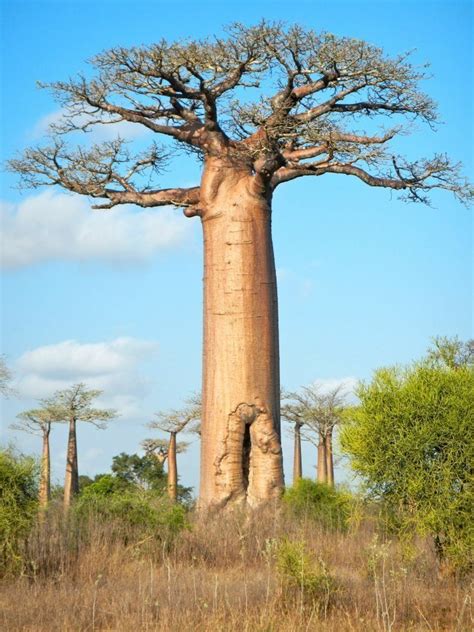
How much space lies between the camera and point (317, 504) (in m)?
10.7

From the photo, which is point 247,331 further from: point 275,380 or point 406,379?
point 406,379

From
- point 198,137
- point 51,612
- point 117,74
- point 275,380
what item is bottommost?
point 51,612

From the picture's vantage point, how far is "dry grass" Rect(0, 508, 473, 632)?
18.7 feet

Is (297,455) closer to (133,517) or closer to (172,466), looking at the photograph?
(172,466)

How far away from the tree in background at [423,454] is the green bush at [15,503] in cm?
240

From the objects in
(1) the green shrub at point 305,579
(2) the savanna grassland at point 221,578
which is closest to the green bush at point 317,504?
(2) the savanna grassland at point 221,578

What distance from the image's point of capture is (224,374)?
34.9 ft

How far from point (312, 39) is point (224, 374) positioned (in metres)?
3.78

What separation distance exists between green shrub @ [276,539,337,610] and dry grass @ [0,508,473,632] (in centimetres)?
3

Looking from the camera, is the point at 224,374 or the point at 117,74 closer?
the point at 224,374

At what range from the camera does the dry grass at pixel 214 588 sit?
18.7ft

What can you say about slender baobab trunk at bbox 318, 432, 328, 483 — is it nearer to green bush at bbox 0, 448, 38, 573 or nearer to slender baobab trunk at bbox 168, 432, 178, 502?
slender baobab trunk at bbox 168, 432, 178, 502

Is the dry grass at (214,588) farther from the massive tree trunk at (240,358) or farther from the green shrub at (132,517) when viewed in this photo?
the massive tree trunk at (240,358)

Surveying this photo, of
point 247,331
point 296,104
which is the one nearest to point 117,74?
point 296,104
